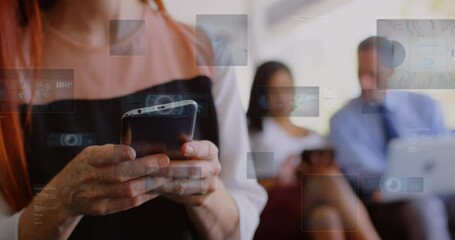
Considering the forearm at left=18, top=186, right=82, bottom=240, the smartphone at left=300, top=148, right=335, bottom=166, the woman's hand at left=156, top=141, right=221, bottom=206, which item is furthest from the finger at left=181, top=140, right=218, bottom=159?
the forearm at left=18, top=186, right=82, bottom=240

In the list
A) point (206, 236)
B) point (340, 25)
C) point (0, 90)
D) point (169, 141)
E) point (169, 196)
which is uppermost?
point (340, 25)

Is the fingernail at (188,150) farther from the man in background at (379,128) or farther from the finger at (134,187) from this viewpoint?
the man in background at (379,128)

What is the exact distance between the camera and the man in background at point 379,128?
121cm

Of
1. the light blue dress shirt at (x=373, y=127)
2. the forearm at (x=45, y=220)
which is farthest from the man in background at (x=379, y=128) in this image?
the forearm at (x=45, y=220)

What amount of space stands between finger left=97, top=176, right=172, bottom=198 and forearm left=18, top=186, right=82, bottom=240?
0.38ft

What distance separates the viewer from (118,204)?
3.97 ft

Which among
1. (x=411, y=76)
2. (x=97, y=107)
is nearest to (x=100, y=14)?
(x=97, y=107)

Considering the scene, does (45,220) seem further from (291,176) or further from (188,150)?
(291,176)

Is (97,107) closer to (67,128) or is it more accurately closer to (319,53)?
(67,128)

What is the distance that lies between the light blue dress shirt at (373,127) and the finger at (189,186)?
1.04 ft

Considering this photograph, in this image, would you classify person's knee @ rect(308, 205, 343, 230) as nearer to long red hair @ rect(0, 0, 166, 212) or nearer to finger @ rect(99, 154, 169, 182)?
finger @ rect(99, 154, 169, 182)

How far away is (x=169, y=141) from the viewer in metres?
1.19

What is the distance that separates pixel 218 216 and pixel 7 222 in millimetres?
536

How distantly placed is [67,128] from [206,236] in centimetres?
44
